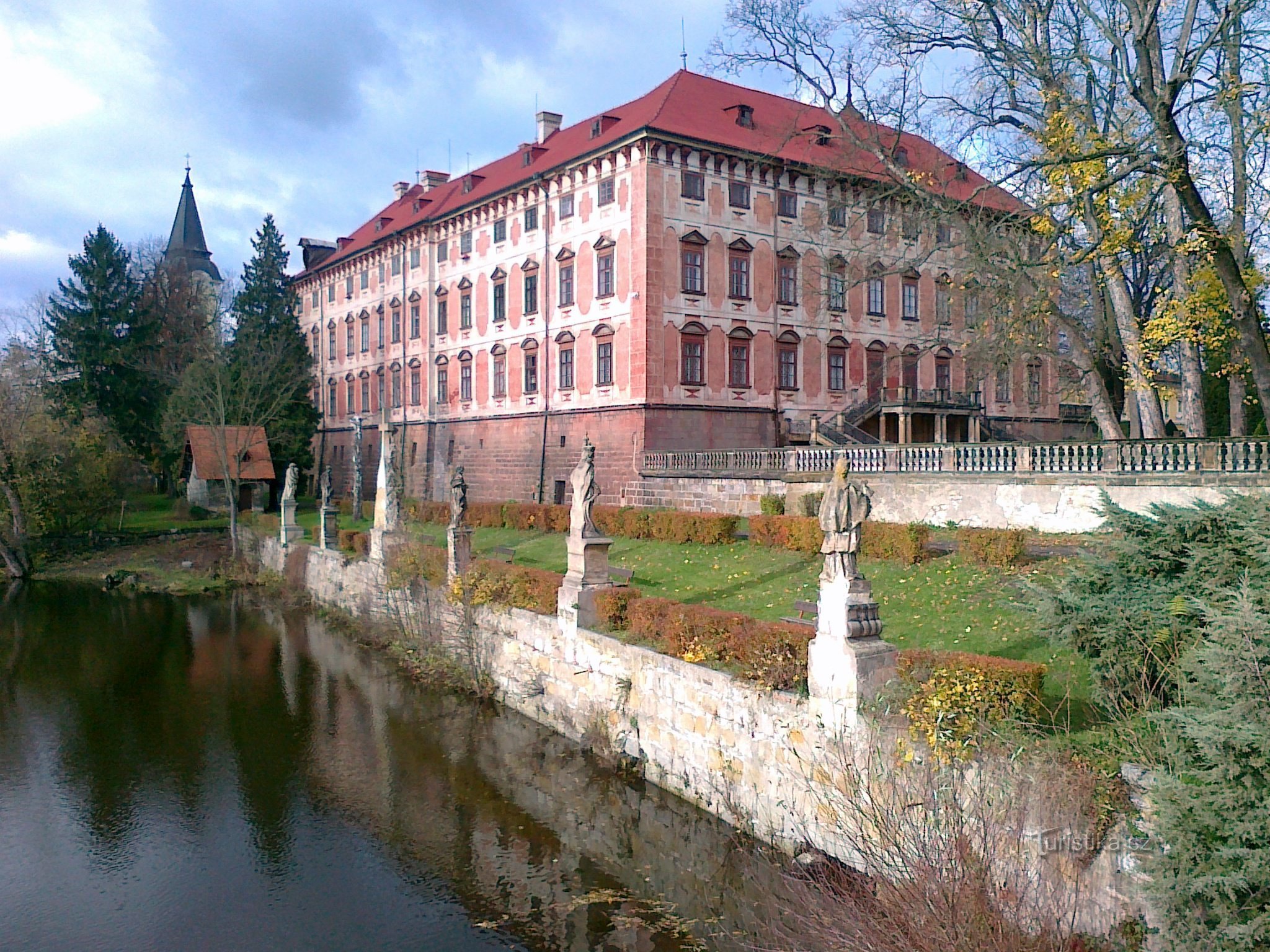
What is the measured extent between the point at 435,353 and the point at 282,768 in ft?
93.8

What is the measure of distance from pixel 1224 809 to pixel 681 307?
83.1 ft

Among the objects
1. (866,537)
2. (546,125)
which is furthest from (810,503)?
(546,125)

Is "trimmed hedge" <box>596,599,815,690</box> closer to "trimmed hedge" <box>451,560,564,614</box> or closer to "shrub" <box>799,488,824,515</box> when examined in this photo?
"trimmed hedge" <box>451,560,564,614</box>

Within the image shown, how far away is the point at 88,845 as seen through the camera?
10969 mm

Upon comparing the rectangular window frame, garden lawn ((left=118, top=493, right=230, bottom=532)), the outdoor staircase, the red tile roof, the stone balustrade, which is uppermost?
the red tile roof

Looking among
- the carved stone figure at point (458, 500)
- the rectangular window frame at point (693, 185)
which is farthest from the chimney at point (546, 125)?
the carved stone figure at point (458, 500)

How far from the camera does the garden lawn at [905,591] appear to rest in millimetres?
9508

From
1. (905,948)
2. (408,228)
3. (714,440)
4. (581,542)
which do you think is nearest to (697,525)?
(581,542)

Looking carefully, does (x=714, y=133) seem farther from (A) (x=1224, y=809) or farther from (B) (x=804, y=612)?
(A) (x=1224, y=809)

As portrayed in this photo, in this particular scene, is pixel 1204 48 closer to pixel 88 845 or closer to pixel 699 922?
pixel 699 922

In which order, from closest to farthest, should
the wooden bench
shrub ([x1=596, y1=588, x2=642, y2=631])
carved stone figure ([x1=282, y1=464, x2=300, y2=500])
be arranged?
the wooden bench → shrub ([x1=596, y1=588, x2=642, y2=631]) → carved stone figure ([x1=282, y1=464, x2=300, y2=500])

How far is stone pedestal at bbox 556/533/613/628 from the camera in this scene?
45.2ft

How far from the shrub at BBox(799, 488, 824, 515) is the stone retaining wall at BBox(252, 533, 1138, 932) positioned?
730 centimetres

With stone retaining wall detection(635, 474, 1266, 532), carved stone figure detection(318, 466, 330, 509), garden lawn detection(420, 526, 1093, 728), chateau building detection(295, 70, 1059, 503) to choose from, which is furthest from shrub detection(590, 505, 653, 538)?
carved stone figure detection(318, 466, 330, 509)
